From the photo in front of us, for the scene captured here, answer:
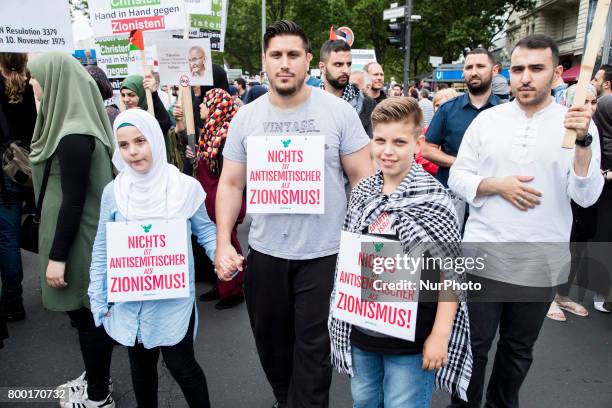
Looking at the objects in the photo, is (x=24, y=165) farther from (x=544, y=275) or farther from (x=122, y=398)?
(x=544, y=275)

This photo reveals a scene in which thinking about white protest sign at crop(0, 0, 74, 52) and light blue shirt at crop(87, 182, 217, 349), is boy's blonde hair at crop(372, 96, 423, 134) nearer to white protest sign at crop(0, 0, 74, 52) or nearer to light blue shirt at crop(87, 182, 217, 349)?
light blue shirt at crop(87, 182, 217, 349)

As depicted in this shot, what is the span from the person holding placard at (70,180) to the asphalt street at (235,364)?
732 millimetres

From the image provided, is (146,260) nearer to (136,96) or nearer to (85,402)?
(85,402)

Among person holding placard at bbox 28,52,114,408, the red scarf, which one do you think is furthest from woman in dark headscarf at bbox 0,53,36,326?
the red scarf

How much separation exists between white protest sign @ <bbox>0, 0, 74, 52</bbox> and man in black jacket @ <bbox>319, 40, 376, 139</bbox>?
2.09 m

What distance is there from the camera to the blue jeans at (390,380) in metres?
1.91

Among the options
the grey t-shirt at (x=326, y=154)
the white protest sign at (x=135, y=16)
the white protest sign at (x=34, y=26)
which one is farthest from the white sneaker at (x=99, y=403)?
the white protest sign at (x=135, y=16)

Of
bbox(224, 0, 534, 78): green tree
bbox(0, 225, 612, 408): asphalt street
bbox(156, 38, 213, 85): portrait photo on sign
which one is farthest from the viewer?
bbox(224, 0, 534, 78): green tree

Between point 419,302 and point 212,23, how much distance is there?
17.5 feet

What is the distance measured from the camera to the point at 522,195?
2.21 metres

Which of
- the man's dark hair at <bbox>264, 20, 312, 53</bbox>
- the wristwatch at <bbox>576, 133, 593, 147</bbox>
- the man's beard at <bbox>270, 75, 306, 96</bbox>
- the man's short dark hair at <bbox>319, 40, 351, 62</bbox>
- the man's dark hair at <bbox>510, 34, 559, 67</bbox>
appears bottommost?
the wristwatch at <bbox>576, 133, 593, 147</bbox>

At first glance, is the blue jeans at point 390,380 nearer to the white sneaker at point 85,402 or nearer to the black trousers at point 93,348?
the black trousers at point 93,348

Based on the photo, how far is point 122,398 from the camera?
2.93 meters

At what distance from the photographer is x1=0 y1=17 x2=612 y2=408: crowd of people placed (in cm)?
196
